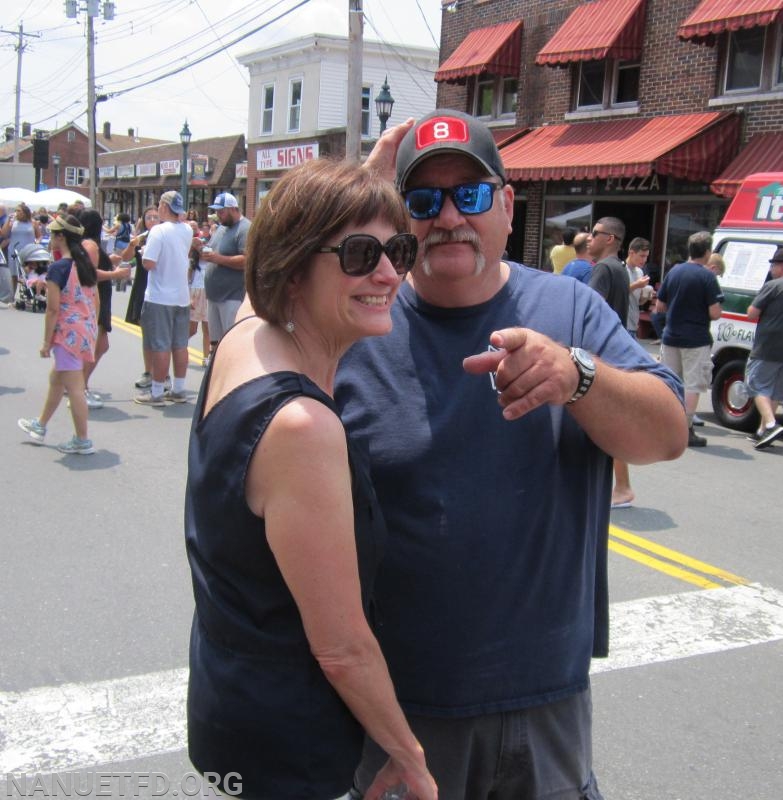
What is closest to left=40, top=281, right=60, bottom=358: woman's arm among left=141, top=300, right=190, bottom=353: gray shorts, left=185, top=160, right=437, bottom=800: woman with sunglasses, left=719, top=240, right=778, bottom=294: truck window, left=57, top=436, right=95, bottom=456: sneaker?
left=57, top=436, right=95, bottom=456: sneaker

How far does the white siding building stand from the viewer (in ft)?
102

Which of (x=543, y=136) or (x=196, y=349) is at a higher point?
(x=543, y=136)

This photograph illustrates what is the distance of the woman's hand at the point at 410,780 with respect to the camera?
170 cm

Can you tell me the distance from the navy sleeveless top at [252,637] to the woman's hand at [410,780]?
11 cm

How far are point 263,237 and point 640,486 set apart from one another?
227 inches

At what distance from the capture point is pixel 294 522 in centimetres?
149

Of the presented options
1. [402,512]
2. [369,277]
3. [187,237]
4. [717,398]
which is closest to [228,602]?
[402,512]

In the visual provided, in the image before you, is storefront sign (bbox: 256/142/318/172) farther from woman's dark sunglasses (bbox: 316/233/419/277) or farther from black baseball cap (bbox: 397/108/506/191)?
woman's dark sunglasses (bbox: 316/233/419/277)

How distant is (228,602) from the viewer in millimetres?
1603

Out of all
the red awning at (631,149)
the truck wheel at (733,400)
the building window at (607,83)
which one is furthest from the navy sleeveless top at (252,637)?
the building window at (607,83)

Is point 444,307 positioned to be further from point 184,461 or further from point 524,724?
point 184,461

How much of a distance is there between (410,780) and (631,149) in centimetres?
1569

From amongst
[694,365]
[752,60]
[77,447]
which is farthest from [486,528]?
[752,60]

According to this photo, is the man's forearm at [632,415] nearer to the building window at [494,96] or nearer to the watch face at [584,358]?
the watch face at [584,358]
